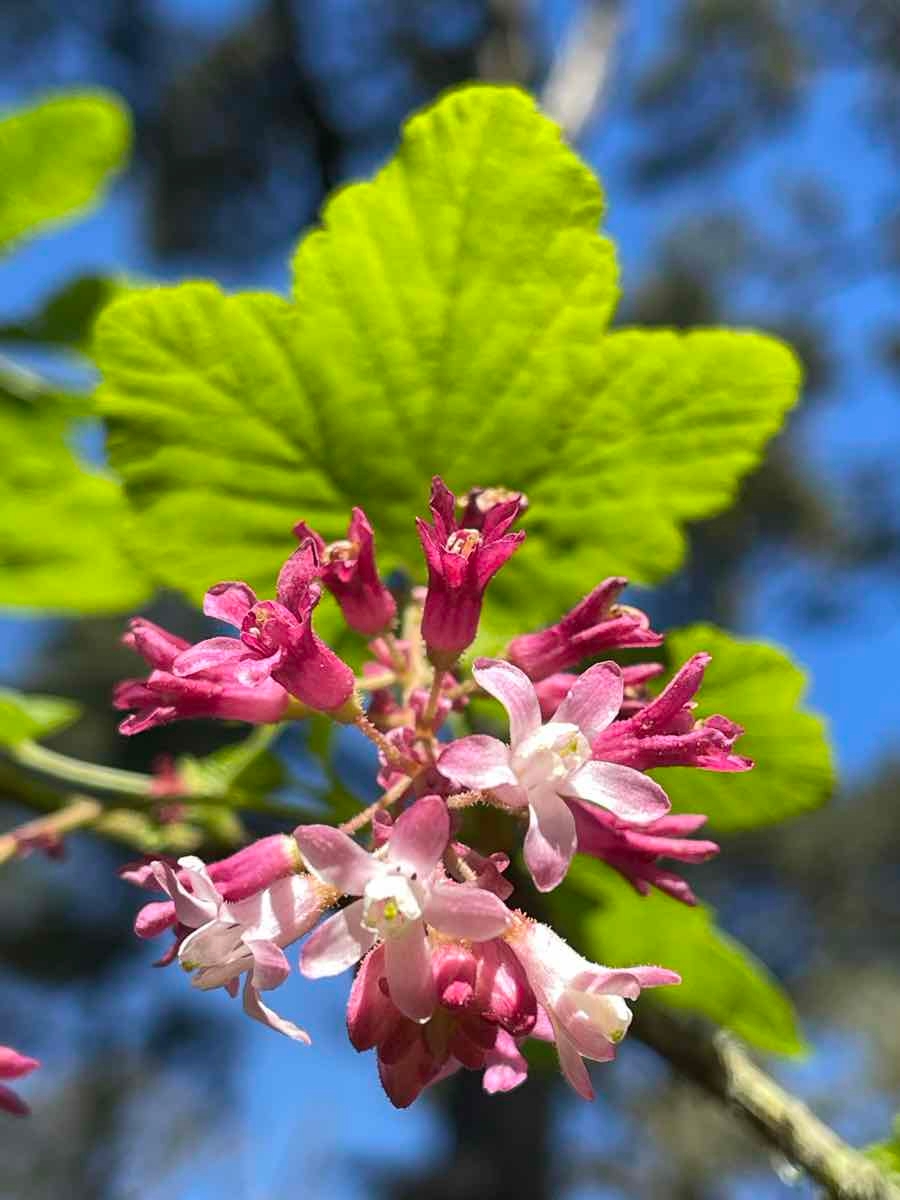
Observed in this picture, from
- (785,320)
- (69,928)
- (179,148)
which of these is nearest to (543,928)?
(179,148)

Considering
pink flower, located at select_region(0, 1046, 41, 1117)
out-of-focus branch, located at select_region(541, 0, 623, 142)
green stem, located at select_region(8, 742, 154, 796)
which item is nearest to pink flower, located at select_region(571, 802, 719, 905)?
pink flower, located at select_region(0, 1046, 41, 1117)

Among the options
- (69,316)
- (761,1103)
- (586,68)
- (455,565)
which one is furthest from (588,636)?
(586,68)

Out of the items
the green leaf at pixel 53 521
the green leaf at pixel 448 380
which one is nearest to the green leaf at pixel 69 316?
the green leaf at pixel 53 521

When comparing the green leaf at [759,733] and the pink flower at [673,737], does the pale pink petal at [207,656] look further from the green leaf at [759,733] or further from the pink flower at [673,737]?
the green leaf at [759,733]

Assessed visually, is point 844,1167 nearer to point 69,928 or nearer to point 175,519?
point 175,519

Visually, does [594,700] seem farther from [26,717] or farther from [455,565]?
[26,717]
